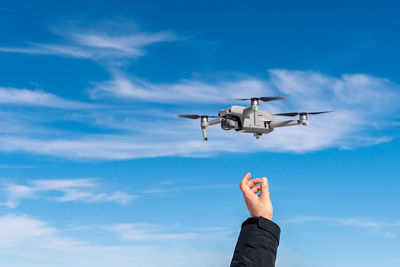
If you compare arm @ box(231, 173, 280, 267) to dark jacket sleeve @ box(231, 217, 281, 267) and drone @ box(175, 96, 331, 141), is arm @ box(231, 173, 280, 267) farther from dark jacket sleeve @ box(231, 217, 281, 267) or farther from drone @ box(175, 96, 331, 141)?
drone @ box(175, 96, 331, 141)

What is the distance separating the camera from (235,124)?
67.4 meters

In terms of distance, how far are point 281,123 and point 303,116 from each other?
374cm

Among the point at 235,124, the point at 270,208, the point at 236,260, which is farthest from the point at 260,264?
the point at 235,124

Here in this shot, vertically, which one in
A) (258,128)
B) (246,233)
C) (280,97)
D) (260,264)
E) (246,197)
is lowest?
(260,264)

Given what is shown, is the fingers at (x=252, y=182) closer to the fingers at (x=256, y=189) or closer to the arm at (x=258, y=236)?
the fingers at (x=256, y=189)

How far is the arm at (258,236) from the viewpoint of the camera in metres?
6.38

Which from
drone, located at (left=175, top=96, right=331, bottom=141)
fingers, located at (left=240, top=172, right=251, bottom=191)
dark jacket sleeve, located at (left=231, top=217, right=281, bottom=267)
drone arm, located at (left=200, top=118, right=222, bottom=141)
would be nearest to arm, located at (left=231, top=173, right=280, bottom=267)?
dark jacket sleeve, located at (left=231, top=217, right=281, bottom=267)

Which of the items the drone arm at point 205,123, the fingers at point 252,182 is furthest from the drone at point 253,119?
the fingers at point 252,182

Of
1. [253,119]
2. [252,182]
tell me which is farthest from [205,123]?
[252,182]

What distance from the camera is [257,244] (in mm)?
6461

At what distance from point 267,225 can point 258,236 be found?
22cm

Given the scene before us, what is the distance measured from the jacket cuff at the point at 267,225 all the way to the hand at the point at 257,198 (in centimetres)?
15

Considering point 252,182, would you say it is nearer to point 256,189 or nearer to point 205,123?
point 256,189

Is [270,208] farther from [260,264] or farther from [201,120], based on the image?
[201,120]
